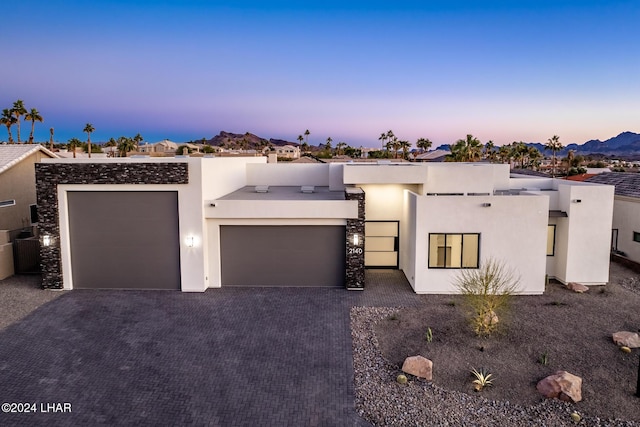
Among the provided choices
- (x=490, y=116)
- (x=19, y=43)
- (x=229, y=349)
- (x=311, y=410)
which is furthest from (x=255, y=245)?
(x=490, y=116)

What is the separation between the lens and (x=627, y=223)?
18.5 m

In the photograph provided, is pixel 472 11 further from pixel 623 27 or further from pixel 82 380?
pixel 82 380

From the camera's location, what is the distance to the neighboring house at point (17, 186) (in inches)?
755

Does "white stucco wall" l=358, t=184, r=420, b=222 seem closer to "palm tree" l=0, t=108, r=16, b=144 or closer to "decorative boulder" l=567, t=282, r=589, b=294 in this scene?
"decorative boulder" l=567, t=282, r=589, b=294

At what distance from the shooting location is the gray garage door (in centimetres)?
1459

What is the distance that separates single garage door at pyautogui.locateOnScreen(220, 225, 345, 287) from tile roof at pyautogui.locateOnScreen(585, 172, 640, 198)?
15060mm

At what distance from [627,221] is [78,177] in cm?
2432

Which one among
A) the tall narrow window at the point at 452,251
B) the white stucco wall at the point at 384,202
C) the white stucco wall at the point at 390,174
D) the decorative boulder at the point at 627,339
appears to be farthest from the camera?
the white stucco wall at the point at 384,202

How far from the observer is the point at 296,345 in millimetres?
10305

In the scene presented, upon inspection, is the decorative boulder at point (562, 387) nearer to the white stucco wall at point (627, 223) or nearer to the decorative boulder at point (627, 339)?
the decorative boulder at point (627, 339)

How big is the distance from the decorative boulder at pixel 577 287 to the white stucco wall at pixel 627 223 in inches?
212

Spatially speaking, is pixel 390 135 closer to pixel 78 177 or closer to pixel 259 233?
pixel 259 233

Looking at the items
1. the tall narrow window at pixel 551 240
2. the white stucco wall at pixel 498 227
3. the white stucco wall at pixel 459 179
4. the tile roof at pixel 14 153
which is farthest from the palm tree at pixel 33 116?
the tall narrow window at pixel 551 240

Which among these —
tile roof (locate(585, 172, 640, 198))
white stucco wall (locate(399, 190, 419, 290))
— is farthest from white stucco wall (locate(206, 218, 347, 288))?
tile roof (locate(585, 172, 640, 198))
